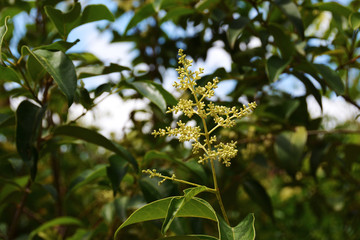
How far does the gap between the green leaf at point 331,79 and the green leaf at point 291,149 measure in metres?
0.22

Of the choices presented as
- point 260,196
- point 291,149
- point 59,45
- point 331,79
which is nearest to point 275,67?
point 331,79

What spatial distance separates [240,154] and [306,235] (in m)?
0.76

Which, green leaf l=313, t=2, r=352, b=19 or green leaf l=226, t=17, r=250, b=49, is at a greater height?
green leaf l=313, t=2, r=352, b=19

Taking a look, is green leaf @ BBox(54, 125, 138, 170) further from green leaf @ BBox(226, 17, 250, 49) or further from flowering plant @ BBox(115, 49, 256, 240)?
green leaf @ BBox(226, 17, 250, 49)

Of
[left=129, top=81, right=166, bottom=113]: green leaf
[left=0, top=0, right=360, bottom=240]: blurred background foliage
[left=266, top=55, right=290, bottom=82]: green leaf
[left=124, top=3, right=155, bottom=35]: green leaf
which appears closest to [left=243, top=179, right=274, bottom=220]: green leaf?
[left=0, top=0, right=360, bottom=240]: blurred background foliage

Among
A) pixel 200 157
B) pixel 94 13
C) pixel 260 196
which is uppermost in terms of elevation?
pixel 94 13

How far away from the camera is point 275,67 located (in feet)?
3.19

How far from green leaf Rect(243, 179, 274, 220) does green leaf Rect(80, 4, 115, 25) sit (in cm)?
67

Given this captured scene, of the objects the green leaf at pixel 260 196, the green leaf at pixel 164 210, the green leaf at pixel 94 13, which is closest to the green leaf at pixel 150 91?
the green leaf at pixel 94 13

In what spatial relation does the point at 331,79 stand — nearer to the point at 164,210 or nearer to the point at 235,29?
the point at 235,29

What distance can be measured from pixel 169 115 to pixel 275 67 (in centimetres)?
32

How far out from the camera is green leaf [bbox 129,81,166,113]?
2.79ft

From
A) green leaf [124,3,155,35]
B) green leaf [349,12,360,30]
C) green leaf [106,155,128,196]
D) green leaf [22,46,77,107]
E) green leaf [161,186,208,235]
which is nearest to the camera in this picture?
green leaf [161,186,208,235]

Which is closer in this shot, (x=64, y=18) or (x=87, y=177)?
(x=64, y=18)
